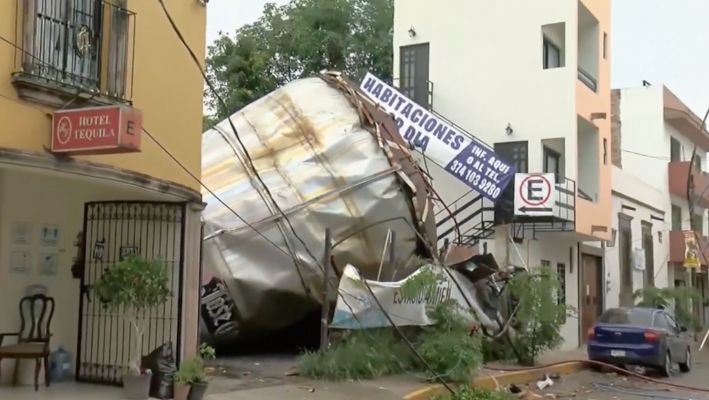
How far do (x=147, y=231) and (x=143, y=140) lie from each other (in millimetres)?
1375

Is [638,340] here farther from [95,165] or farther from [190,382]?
[95,165]

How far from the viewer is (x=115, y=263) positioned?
10711mm

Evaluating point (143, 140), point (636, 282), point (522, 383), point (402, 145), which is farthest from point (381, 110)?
point (636, 282)

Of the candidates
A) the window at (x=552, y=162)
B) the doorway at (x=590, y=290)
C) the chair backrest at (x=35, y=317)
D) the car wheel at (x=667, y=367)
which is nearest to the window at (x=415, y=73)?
the window at (x=552, y=162)

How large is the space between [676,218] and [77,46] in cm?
3320

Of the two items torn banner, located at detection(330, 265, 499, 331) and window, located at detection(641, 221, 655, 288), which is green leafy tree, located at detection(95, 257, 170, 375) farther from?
window, located at detection(641, 221, 655, 288)

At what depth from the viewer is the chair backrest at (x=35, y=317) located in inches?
418

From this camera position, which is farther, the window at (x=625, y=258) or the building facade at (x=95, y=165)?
the window at (x=625, y=258)

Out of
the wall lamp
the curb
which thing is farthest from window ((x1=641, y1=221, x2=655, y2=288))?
the curb

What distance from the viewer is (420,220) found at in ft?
55.7

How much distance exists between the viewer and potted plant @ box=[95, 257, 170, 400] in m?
9.83

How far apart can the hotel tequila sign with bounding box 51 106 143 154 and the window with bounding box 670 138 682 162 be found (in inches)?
1293

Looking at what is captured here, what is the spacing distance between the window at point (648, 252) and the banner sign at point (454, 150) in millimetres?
13555

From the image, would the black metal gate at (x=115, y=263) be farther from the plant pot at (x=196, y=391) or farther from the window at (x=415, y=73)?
the window at (x=415, y=73)
